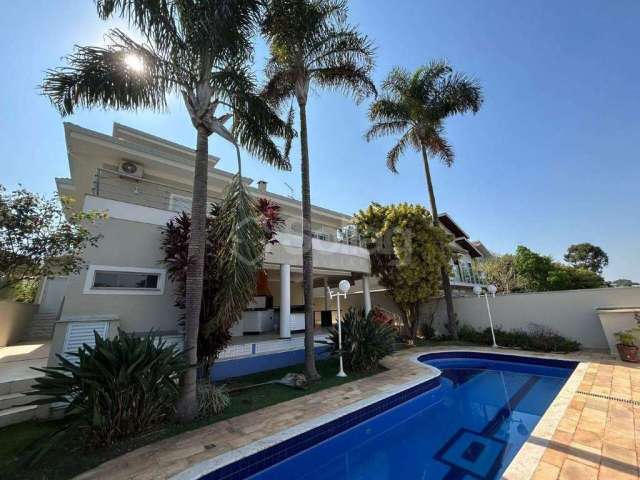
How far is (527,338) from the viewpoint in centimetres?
1338

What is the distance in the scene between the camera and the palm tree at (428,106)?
15.4 meters

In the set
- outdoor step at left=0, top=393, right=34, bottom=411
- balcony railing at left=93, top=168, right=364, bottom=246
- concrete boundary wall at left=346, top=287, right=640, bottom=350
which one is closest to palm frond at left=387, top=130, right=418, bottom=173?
concrete boundary wall at left=346, top=287, right=640, bottom=350

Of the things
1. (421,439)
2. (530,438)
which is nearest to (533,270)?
(530,438)

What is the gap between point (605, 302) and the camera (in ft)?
40.5

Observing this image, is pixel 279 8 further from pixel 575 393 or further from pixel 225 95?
pixel 575 393

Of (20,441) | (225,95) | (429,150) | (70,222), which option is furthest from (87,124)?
(429,150)

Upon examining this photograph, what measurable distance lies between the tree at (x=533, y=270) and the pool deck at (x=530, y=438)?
76.8 feet

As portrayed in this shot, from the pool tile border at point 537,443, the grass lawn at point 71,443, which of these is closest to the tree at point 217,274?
the grass lawn at point 71,443

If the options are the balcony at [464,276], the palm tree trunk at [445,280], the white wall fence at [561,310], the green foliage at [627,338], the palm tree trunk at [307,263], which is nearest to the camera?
the palm tree trunk at [307,263]

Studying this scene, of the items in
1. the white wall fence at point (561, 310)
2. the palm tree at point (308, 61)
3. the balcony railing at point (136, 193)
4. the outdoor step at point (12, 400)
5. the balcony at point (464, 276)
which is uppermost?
the palm tree at point (308, 61)

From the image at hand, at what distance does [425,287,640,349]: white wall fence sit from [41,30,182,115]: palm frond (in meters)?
18.7

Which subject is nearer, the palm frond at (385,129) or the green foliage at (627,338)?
the green foliage at (627,338)

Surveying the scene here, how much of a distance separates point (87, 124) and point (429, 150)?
1764 centimetres

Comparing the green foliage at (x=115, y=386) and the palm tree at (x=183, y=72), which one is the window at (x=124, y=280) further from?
the palm tree at (x=183, y=72)
